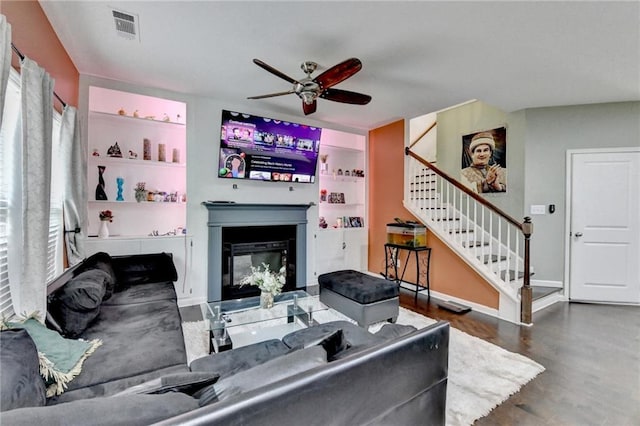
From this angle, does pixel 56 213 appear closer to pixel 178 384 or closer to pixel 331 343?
pixel 178 384

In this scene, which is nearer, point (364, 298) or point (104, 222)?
point (364, 298)

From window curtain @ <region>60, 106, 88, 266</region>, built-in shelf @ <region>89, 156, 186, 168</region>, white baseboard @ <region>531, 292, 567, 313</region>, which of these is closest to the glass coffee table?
window curtain @ <region>60, 106, 88, 266</region>

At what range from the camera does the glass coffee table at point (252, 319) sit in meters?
2.30

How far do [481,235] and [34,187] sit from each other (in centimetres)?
458

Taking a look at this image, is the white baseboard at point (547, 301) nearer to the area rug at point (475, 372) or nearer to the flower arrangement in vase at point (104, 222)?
the area rug at point (475, 372)

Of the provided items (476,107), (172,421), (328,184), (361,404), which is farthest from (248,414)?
(476,107)

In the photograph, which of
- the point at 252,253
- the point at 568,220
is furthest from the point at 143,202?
the point at 568,220

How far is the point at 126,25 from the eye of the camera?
7.80 ft

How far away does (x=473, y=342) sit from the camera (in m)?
2.71

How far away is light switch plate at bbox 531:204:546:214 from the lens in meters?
4.35

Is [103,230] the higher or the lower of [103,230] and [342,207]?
the lower

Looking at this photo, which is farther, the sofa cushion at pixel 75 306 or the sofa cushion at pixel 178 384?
the sofa cushion at pixel 75 306

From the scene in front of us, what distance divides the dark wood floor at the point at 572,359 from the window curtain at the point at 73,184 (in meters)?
3.67

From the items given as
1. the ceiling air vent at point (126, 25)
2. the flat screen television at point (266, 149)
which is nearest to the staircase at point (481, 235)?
the flat screen television at point (266, 149)
